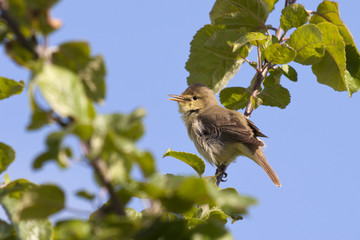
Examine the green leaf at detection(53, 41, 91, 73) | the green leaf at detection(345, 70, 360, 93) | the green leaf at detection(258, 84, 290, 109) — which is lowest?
the green leaf at detection(53, 41, 91, 73)

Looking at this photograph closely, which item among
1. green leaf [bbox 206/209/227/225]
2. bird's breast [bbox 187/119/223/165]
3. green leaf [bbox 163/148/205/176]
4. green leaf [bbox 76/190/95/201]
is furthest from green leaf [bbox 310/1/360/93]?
green leaf [bbox 76/190/95/201]

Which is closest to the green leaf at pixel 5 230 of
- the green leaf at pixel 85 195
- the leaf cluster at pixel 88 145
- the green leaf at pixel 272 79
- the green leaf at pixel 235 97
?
the leaf cluster at pixel 88 145

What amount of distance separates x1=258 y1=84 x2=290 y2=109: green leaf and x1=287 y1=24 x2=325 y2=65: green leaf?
58 cm

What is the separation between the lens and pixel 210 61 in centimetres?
421

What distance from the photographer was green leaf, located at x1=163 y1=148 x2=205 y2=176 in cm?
283

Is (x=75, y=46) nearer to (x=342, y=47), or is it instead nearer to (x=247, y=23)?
(x=342, y=47)

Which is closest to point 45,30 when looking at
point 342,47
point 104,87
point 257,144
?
point 104,87

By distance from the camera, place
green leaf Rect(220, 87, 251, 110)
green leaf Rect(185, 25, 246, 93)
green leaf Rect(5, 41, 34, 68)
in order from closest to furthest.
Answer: green leaf Rect(5, 41, 34, 68), green leaf Rect(185, 25, 246, 93), green leaf Rect(220, 87, 251, 110)

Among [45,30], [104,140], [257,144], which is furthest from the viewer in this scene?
[257,144]

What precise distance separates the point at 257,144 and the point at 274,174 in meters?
0.47

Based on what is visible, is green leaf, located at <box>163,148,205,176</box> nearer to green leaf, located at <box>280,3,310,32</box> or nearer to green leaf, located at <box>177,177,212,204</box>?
green leaf, located at <box>280,3,310,32</box>

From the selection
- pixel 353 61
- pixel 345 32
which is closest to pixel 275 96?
pixel 353 61

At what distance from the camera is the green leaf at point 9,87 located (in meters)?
1.75

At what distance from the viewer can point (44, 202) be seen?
3.73ft
